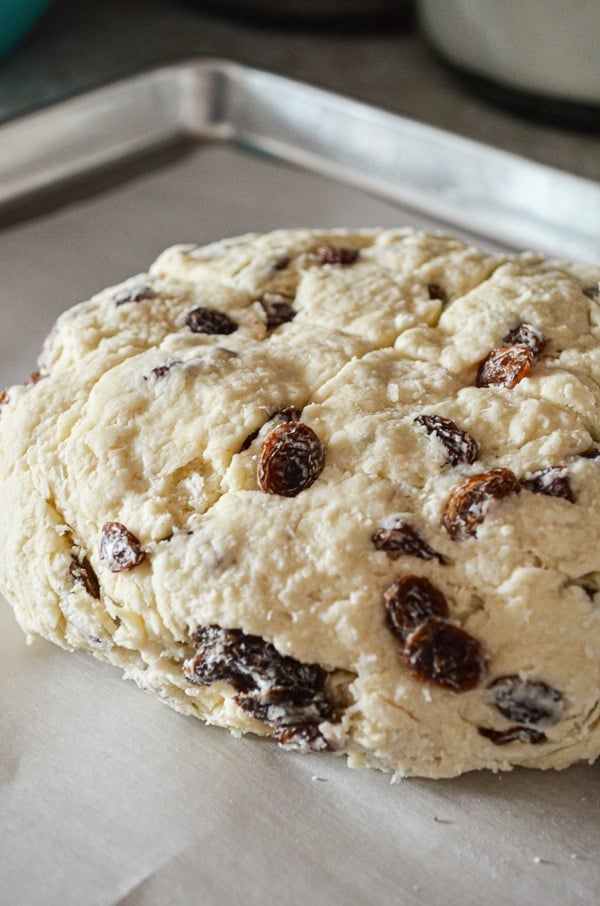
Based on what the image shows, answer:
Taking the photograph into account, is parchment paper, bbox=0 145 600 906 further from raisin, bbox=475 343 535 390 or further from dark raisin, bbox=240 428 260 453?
raisin, bbox=475 343 535 390

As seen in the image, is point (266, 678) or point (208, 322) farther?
point (208, 322)

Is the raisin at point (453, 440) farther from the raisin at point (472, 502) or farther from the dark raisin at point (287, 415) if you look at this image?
the dark raisin at point (287, 415)

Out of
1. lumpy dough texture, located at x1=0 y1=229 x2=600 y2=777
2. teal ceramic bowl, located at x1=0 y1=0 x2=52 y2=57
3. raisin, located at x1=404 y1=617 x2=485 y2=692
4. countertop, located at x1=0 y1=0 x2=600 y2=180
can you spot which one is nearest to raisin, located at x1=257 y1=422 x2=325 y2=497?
lumpy dough texture, located at x1=0 y1=229 x2=600 y2=777

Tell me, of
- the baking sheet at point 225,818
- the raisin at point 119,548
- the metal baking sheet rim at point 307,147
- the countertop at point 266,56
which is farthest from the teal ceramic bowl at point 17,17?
the raisin at point 119,548

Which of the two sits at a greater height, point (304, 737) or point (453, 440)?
point (453, 440)

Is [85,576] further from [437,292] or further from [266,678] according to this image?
[437,292]

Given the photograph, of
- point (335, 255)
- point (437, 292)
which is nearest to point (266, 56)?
point (335, 255)
